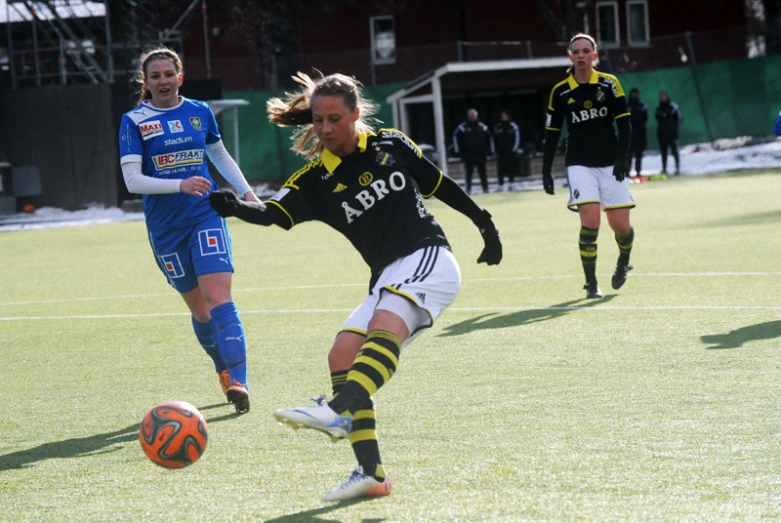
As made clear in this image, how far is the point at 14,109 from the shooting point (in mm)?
32219

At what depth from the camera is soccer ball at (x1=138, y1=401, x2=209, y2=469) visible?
5023 mm

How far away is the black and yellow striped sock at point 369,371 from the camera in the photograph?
463 cm

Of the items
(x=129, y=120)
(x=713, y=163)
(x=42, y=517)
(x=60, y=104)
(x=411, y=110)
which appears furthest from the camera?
(x=411, y=110)

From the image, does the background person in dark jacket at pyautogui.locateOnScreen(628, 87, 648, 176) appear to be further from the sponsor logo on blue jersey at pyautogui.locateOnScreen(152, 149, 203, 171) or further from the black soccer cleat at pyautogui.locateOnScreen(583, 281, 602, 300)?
the sponsor logo on blue jersey at pyautogui.locateOnScreen(152, 149, 203, 171)

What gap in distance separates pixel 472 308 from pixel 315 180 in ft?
17.7

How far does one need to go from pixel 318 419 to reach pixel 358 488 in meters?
0.38

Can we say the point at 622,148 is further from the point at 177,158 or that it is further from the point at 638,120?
the point at 638,120

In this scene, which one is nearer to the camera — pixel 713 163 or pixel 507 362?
pixel 507 362

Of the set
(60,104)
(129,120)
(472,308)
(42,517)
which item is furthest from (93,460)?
(60,104)

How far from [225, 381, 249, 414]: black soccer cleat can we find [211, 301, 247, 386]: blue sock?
0.17 meters

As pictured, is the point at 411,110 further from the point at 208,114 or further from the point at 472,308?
the point at 208,114

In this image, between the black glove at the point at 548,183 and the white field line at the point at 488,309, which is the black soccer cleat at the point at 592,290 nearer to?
the white field line at the point at 488,309

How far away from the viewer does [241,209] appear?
5.08 metres

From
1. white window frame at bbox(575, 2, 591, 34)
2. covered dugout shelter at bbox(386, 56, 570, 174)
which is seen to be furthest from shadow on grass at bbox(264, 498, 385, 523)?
white window frame at bbox(575, 2, 591, 34)
